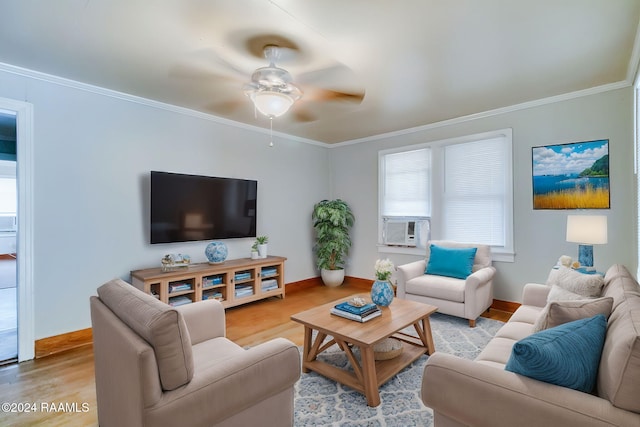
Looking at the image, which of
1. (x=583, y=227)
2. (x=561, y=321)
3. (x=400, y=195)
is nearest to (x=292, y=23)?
(x=561, y=321)

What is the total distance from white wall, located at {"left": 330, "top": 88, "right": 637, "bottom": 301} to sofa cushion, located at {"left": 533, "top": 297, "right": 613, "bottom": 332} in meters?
2.22

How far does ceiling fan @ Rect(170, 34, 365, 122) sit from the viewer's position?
2.26m

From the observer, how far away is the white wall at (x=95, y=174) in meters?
2.77


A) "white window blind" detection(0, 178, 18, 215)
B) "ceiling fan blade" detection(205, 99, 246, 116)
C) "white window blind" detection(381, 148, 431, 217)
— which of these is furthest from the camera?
"white window blind" detection(0, 178, 18, 215)

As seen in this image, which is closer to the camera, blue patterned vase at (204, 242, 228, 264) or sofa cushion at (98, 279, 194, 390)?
sofa cushion at (98, 279, 194, 390)

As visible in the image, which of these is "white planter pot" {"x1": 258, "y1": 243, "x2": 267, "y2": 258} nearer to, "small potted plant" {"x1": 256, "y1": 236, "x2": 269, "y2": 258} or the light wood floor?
"small potted plant" {"x1": 256, "y1": 236, "x2": 269, "y2": 258}

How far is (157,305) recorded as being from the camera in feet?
4.30

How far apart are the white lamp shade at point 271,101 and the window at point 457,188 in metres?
2.69

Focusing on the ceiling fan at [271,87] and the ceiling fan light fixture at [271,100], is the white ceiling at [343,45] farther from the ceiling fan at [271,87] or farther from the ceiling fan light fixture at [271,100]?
the ceiling fan light fixture at [271,100]

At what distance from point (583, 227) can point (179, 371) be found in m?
3.27

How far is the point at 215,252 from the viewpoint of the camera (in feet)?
12.3

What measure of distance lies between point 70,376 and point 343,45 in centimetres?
328

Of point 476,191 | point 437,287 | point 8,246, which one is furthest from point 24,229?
point 8,246

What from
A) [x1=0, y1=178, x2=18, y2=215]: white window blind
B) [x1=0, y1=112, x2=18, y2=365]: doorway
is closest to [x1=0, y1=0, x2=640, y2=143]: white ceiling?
[x1=0, y1=112, x2=18, y2=365]: doorway
